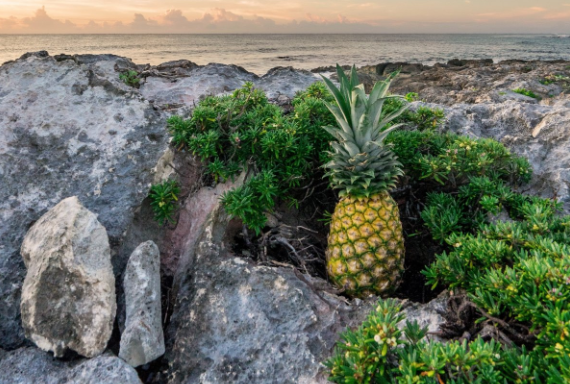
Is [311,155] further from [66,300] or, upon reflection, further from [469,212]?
[66,300]

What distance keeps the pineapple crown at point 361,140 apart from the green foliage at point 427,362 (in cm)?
151

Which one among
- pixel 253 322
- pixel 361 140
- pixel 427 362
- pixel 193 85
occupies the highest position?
pixel 193 85

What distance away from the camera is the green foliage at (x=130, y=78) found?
18.6ft

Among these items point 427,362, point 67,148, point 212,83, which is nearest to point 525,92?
point 212,83

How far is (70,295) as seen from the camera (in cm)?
293

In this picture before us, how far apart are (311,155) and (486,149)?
77.9 inches

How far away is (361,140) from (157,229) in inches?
90.9

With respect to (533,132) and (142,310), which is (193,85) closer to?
(142,310)

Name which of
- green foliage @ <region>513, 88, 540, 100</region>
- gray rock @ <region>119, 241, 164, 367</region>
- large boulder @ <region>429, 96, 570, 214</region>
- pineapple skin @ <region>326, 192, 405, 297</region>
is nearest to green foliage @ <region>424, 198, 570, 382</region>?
pineapple skin @ <region>326, 192, 405, 297</region>

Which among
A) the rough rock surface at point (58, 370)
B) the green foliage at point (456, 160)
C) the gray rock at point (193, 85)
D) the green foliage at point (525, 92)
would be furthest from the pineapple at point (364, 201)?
the green foliage at point (525, 92)

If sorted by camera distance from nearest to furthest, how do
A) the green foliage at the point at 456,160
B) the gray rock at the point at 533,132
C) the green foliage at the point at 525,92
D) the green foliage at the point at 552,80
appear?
1. the green foliage at the point at 456,160
2. the gray rock at the point at 533,132
3. the green foliage at the point at 525,92
4. the green foliage at the point at 552,80

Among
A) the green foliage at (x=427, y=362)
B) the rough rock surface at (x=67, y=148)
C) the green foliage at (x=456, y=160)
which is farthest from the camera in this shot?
the green foliage at (x=456, y=160)

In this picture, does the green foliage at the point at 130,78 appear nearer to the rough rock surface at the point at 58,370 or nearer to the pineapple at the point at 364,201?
the pineapple at the point at 364,201

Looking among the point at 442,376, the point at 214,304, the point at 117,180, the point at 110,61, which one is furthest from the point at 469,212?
the point at 110,61
